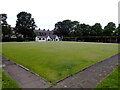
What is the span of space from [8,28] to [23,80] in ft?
130

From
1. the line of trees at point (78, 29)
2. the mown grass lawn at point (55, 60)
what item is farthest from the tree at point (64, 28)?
the mown grass lawn at point (55, 60)

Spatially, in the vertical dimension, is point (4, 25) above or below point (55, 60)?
above

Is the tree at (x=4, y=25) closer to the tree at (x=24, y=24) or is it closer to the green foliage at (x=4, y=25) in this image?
the green foliage at (x=4, y=25)

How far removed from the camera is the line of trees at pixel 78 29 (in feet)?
160

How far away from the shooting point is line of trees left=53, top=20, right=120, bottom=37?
48.7 metres

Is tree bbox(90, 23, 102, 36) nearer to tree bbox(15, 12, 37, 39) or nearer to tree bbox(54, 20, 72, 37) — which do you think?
tree bbox(54, 20, 72, 37)

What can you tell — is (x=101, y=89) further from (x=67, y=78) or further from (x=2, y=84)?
(x=2, y=84)

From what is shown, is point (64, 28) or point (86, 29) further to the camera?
point (64, 28)

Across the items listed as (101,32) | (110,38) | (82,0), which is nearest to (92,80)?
(82,0)

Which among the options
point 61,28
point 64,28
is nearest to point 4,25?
point 61,28

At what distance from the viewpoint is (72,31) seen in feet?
200

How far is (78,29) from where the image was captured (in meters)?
55.3

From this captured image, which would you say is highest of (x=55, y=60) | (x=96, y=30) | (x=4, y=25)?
(x=4, y=25)

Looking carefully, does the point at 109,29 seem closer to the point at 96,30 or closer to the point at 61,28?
the point at 96,30
